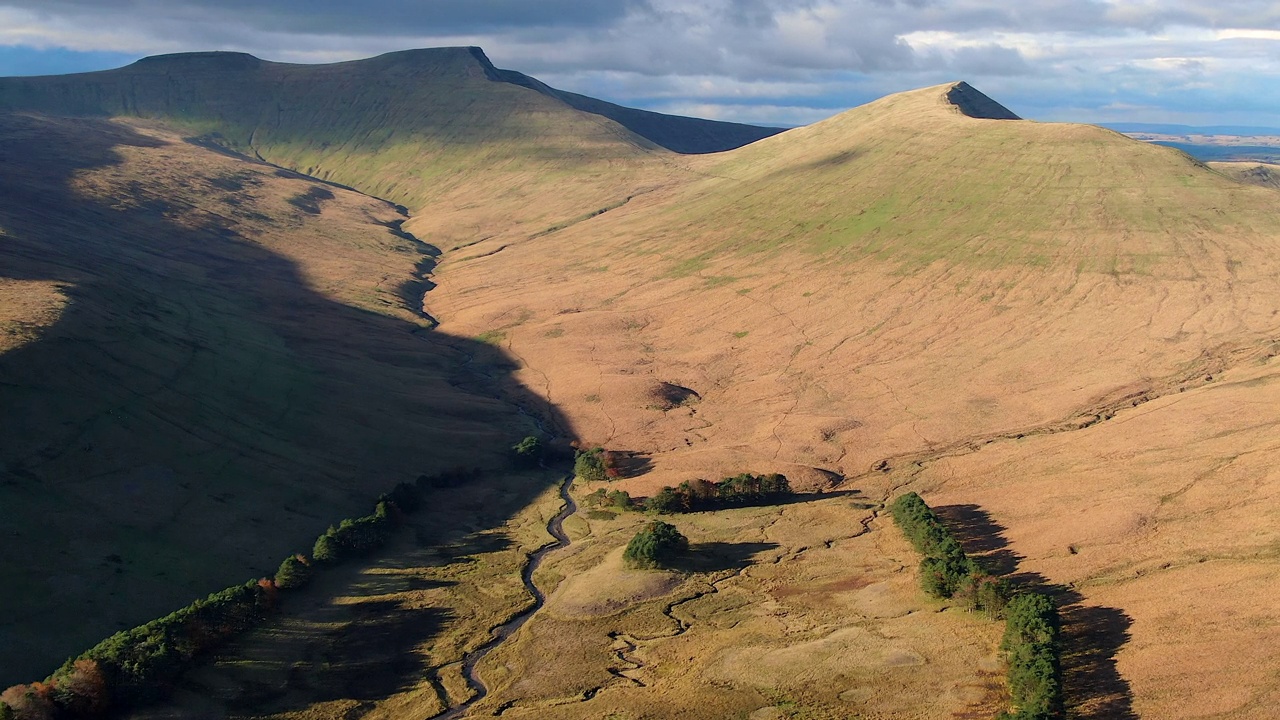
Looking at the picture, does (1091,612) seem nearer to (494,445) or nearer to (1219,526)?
(1219,526)

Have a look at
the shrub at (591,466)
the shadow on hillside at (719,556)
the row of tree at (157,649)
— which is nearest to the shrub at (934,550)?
the shadow on hillside at (719,556)

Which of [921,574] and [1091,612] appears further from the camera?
[921,574]

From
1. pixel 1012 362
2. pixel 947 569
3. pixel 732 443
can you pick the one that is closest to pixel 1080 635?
pixel 947 569

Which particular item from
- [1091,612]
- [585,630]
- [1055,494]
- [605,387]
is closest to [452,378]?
[605,387]

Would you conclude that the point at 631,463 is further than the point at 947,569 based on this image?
Yes

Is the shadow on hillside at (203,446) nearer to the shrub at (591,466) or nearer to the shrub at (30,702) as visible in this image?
the shrub at (591,466)

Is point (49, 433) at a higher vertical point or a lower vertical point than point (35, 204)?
lower

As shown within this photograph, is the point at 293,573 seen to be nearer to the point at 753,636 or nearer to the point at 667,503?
the point at 667,503
